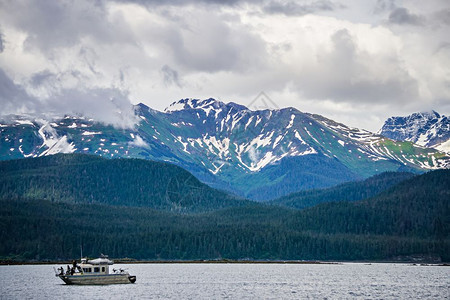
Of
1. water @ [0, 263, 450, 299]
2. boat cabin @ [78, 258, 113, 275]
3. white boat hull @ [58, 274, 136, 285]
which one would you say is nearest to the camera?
water @ [0, 263, 450, 299]

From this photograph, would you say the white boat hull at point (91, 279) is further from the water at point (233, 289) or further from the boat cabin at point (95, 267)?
the water at point (233, 289)

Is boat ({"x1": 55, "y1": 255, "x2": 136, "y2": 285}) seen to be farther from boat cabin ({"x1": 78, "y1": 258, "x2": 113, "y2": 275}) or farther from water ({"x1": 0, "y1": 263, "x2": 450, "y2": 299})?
water ({"x1": 0, "y1": 263, "x2": 450, "y2": 299})

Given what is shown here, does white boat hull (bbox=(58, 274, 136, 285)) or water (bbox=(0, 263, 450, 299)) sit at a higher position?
white boat hull (bbox=(58, 274, 136, 285))

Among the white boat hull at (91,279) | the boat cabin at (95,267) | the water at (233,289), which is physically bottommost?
the water at (233,289)

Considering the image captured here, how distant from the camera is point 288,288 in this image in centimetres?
16875

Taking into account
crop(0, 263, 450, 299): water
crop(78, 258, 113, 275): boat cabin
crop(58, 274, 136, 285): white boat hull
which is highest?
crop(78, 258, 113, 275): boat cabin

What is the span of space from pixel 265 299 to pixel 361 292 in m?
26.8

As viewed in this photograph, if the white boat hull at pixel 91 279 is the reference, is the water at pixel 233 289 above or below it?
below

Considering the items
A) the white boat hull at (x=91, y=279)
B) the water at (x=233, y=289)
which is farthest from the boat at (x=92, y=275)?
the water at (x=233, y=289)

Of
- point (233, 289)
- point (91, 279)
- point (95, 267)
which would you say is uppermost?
point (95, 267)

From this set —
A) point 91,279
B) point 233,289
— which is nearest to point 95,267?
point 91,279

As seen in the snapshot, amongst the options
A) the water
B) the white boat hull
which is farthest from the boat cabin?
the water

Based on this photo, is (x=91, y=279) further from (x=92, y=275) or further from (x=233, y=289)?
(x=233, y=289)

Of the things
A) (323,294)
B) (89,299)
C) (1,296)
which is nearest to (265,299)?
(323,294)
